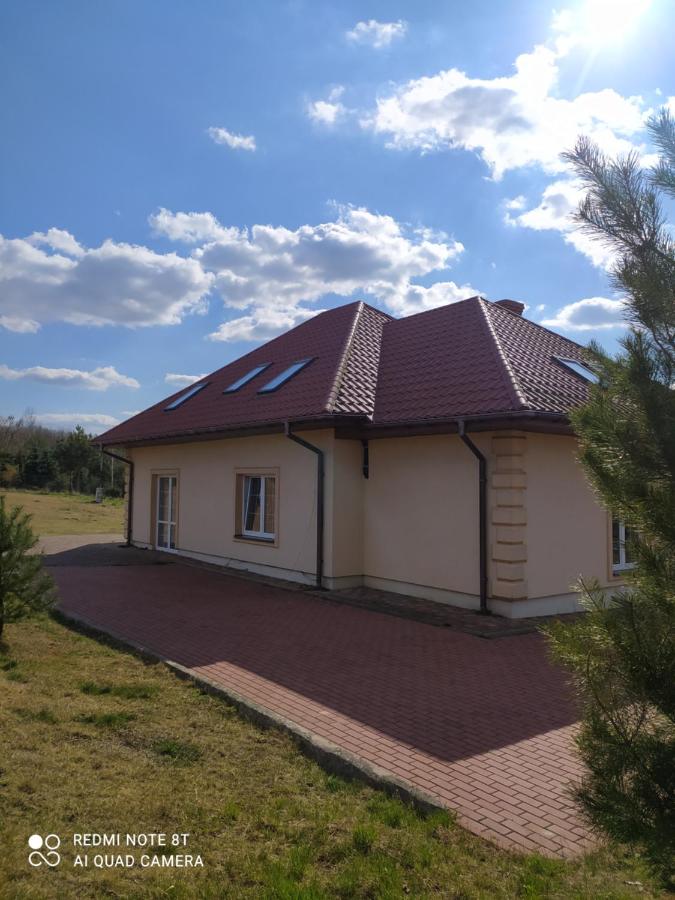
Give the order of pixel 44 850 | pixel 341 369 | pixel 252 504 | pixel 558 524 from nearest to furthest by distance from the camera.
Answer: pixel 44 850, pixel 558 524, pixel 341 369, pixel 252 504

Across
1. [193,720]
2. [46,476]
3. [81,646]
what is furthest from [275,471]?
[46,476]

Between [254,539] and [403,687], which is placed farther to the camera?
[254,539]

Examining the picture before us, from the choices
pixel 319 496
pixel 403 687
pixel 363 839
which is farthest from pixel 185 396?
pixel 363 839

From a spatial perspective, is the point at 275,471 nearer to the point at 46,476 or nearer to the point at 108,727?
the point at 108,727

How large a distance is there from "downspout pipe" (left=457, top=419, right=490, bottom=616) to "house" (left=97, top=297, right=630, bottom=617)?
3cm

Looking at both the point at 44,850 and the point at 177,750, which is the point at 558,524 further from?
the point at 44,850

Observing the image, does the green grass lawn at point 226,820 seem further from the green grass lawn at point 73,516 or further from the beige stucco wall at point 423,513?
the green grass lawn at point 73,516

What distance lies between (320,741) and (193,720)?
1115 mm

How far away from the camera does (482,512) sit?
31.0 ft

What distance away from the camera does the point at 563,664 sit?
8.10ft

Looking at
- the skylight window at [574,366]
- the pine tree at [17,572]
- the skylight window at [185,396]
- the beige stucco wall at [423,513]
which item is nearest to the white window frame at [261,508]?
the beige stucco wall at [423,513]

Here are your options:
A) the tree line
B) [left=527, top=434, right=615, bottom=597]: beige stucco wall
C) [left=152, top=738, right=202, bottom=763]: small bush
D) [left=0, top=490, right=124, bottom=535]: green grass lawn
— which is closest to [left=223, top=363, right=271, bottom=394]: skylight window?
[left=527, top=434, right=615, bottom=597]: beige stucco wall

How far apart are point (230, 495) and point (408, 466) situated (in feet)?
15.5

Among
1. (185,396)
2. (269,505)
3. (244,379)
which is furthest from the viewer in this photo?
(185,396)
